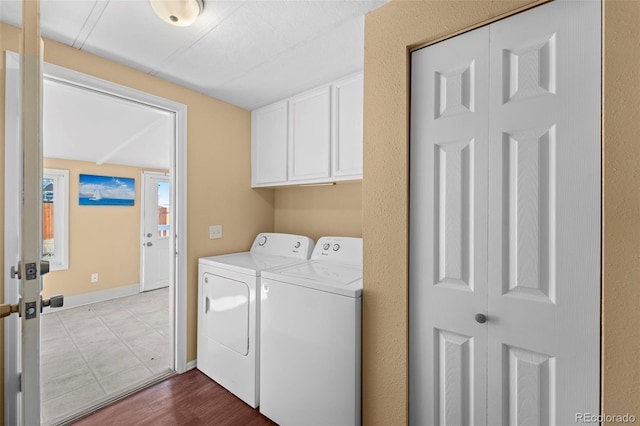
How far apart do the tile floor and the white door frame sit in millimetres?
370

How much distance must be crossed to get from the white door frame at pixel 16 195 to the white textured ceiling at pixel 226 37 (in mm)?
196

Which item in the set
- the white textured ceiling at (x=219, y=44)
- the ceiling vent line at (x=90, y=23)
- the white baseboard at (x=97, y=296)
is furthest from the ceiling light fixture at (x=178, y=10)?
the white baseboard at (x=97, y=296)

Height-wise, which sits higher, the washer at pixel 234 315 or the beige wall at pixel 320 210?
the beige wall at pixel 320 210

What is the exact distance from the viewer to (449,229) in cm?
119

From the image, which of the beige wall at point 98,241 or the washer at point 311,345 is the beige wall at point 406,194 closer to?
the washer at point 311,345

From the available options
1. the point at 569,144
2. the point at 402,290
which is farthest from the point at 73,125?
the point at 569,144

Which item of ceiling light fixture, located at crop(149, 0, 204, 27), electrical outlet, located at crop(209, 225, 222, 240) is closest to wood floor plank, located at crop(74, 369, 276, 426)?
electrical outlet, located at crop(209, 225, 222, 240)

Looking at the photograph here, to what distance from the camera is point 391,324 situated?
1320 millimetres

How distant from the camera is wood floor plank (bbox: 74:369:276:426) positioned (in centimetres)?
170

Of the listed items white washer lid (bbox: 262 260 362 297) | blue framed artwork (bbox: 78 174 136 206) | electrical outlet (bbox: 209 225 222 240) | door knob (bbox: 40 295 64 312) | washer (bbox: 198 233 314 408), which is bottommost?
washer (bbox: 198 233 314 408)

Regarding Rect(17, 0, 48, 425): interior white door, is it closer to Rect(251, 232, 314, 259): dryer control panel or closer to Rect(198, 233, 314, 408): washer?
Rect(198, 233, 314, 408): washer

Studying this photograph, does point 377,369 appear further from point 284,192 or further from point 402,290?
point 284,192

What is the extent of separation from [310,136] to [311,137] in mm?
15

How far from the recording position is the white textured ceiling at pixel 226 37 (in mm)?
1369
